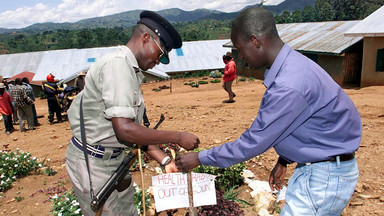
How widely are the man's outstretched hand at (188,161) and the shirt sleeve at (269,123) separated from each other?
0.26 metres

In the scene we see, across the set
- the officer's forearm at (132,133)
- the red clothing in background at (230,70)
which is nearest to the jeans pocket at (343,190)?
the officer's forearm at (132,133)

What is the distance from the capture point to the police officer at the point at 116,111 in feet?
6.29

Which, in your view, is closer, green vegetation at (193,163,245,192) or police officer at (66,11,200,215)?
police officer at (66,11,200,215)

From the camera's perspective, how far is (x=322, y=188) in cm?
196

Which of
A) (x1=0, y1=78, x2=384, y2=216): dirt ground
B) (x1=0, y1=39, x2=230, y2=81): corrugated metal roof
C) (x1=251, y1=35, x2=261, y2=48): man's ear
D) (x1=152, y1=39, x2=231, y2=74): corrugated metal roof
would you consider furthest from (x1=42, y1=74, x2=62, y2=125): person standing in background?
(x1=152, y1=39, x2=231, y2=74): corrugated metal roof

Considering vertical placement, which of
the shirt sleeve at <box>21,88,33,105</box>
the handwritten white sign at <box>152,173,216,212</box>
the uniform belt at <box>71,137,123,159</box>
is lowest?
the shirt sleeve at <box>21,88,33,105</box>

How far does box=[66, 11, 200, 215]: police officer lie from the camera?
1916mm

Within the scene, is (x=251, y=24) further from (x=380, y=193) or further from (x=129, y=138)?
(x=380, y=193)

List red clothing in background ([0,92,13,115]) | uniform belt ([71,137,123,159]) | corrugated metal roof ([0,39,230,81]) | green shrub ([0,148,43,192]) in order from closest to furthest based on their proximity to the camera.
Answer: uniform belt ([71,137,123,159]) < green shrub ([0,148,43,192]) < red clothing in background ([0,92,13,115]) < corrugated metal roof ([0,39,230,81])

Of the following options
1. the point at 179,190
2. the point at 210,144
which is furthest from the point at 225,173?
the point at 210,144

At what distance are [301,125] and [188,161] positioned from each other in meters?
0.90

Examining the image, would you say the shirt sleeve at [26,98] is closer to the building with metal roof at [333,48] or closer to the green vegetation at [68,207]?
the green vegetation at [68,207]

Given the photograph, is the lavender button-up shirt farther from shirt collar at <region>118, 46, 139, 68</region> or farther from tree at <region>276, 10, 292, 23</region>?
tree at <region>276, 10, 292, 23</region>

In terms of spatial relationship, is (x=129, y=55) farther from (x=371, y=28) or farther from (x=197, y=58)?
(x=197, y=58)
